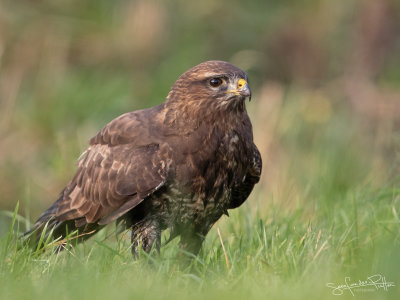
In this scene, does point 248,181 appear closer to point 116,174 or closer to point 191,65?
point 116,174

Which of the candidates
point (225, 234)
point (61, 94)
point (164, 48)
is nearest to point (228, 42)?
point (164, 48)

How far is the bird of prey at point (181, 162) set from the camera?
203 inches

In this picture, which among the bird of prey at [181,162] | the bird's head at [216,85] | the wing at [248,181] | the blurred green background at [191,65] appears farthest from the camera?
the blurred green background at [191,65]

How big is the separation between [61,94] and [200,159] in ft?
19.4

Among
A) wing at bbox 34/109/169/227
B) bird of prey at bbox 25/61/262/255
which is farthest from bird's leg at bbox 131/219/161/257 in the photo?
wing at bbox 34/109/169/227

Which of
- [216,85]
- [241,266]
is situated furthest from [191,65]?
[241,266]

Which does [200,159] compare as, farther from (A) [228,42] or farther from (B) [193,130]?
(A) [228,42]

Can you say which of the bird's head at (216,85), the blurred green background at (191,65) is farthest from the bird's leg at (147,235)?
the blurred green background at (191,65)

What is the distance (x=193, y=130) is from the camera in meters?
5.27

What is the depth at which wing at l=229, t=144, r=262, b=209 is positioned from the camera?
5.52 m

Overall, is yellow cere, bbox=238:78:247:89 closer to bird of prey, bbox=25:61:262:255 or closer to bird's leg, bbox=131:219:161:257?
bird of prey, bbox=25:61:262:255
